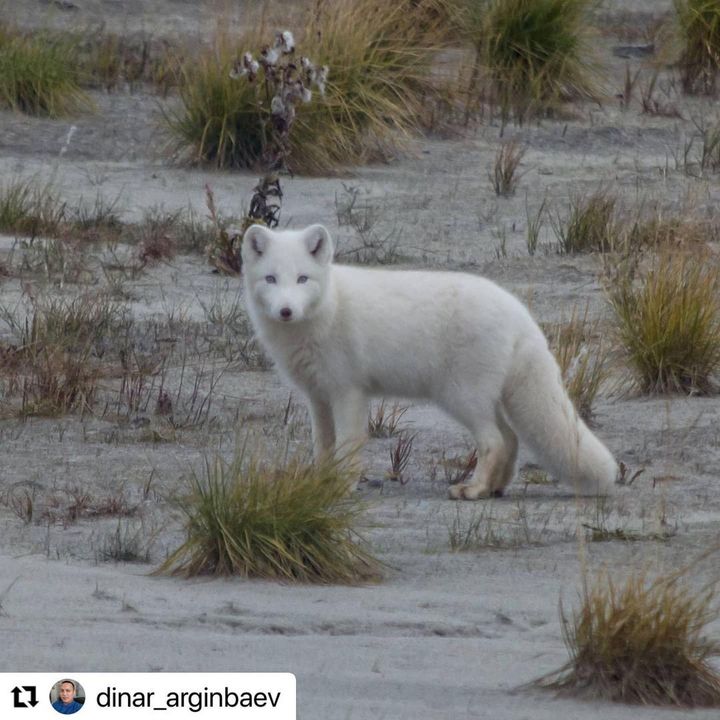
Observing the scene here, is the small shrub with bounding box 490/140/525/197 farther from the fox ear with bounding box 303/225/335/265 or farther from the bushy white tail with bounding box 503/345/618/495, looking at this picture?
the bushy white tail with bounding box 503/345/618/495

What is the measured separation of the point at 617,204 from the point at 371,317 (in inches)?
240

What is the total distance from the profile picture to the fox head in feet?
9.55

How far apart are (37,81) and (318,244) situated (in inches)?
311

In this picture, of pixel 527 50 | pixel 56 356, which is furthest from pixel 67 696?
pixel 527 50

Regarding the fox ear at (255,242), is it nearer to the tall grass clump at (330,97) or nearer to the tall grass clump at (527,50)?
the tall grass clump at (330,97)

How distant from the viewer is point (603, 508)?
6.55m

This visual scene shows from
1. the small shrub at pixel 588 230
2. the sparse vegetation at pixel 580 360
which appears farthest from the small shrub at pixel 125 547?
the small shrub at pixel 588 230

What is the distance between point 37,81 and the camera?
14.3 meters

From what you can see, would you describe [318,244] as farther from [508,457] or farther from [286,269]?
[508,457]

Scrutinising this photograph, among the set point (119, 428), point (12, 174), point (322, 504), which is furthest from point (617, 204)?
point (322, 504)

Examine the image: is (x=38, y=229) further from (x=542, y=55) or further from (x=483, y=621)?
(x=483, y=621)

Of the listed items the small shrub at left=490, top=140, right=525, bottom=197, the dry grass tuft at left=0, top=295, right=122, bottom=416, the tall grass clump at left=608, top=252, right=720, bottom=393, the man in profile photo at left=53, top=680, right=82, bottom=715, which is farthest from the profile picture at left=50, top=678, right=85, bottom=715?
the small shrub at left=490, top=140, right=525, bottom=197

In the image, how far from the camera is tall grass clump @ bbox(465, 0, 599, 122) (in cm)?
1495

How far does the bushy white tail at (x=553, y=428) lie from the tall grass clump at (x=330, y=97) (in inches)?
237
